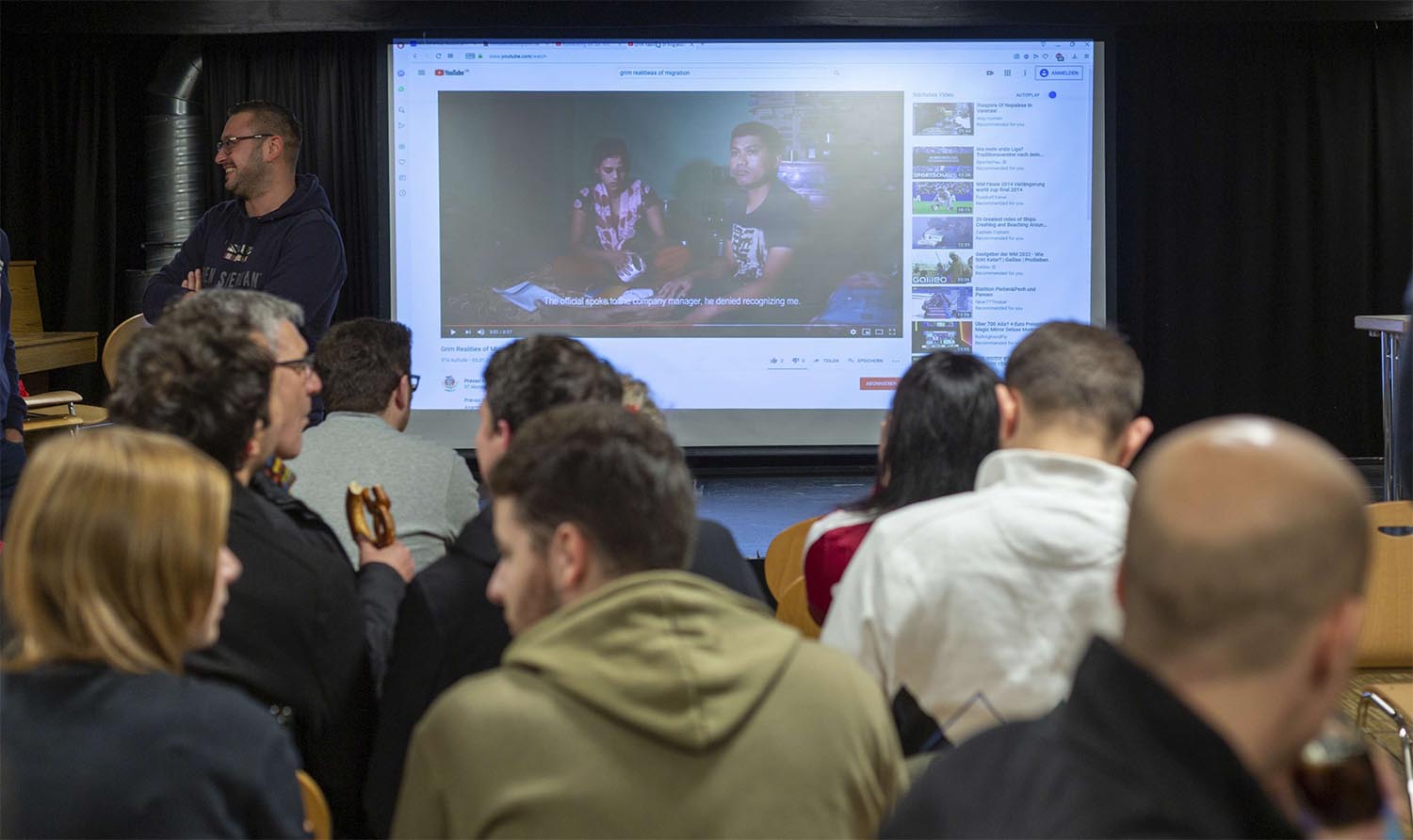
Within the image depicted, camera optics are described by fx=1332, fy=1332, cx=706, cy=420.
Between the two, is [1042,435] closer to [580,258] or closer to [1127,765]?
[1127,765]

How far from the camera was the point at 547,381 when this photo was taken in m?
2.05

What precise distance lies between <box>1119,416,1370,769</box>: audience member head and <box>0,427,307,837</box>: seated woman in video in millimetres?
788

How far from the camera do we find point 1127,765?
77cm

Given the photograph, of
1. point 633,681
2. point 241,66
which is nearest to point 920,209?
point 241,66

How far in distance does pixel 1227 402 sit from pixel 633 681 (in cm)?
656

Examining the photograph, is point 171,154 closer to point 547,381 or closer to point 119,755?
point 547,381

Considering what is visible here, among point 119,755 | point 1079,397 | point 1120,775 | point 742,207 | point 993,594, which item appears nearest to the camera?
point 1120,775

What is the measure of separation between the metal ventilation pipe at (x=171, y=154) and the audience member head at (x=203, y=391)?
508cm

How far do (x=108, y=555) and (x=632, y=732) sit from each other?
49 cm

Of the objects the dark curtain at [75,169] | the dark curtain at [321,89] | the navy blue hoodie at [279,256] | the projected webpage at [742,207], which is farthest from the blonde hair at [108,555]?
the dark curtain at [75,169]

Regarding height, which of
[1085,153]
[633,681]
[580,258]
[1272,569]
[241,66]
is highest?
[241,66]

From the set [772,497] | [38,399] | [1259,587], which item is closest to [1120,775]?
[1259,587]

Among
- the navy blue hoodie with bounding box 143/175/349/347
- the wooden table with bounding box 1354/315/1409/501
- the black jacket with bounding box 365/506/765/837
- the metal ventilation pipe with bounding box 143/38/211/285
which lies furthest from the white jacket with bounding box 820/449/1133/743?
the metal ventilation pipe with bounding box 143/38/211/285

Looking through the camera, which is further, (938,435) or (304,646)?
(938,435)
